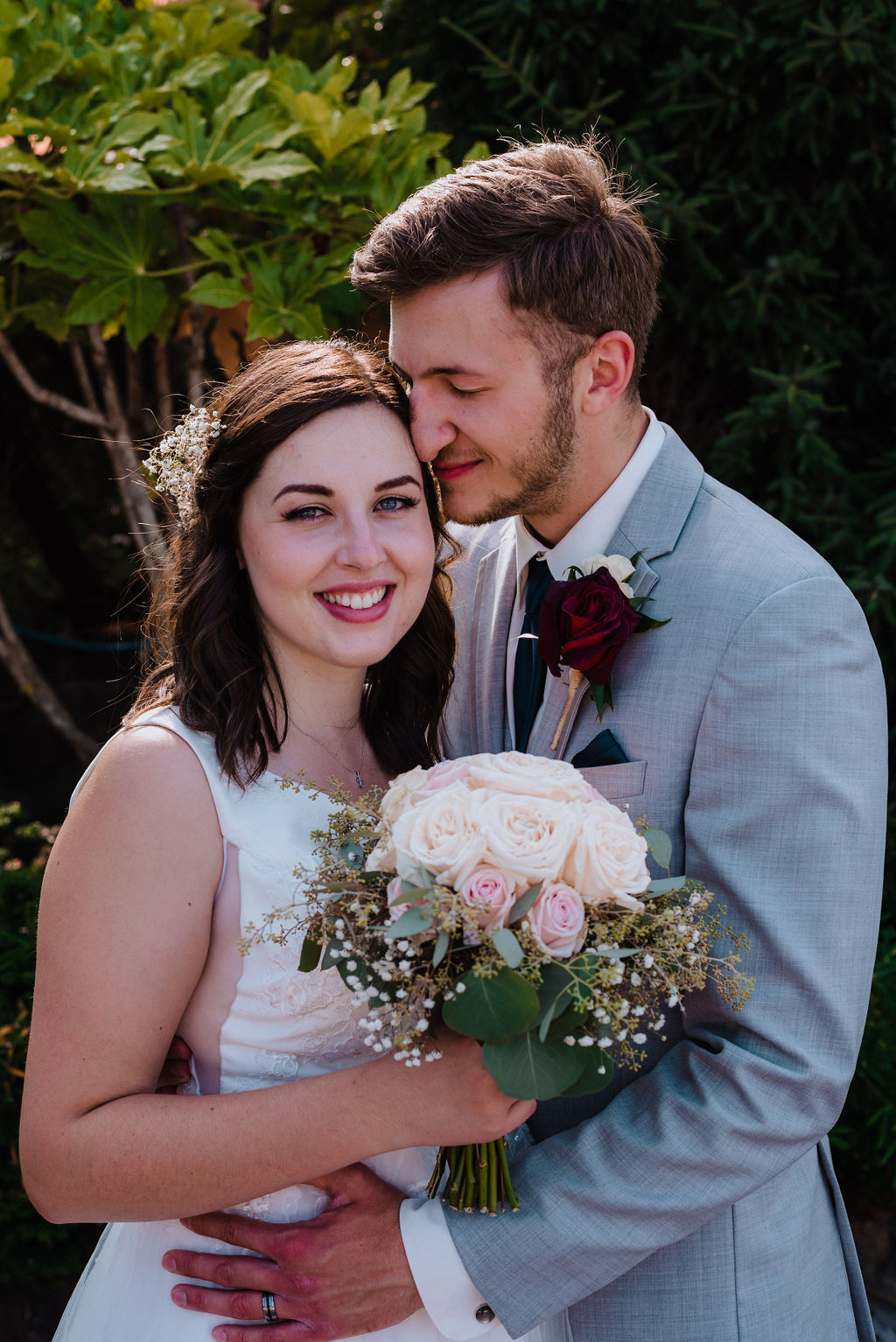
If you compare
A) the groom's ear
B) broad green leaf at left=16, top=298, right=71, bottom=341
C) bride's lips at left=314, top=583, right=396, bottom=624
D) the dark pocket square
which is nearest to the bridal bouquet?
the dark pocket square

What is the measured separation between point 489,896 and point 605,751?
694 mm

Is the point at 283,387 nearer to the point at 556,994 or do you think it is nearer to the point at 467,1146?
the point at 556,994

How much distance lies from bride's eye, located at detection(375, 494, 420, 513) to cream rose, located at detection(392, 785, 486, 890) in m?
0.79

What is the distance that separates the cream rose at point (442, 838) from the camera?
149 cm

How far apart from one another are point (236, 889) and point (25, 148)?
8.15ft

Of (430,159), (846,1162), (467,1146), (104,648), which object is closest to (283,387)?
(467,1146)

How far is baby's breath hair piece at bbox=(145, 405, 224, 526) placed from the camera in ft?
7.31

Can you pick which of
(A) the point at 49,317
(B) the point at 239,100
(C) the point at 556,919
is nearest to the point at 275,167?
(B) the point at 239,100

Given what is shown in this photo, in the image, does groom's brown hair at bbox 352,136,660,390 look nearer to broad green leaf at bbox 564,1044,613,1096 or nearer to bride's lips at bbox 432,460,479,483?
bride's lips at bbox 432,460,479,483

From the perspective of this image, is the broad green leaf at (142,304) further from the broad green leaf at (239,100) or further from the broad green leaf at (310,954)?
the broad green leaf at (310,954)

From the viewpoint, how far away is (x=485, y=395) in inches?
92.5

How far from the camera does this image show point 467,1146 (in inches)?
74.2

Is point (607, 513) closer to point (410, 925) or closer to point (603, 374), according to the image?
point (603, 374)

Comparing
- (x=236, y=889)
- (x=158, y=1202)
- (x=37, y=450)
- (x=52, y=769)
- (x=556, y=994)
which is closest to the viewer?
(x=556, y=994)
